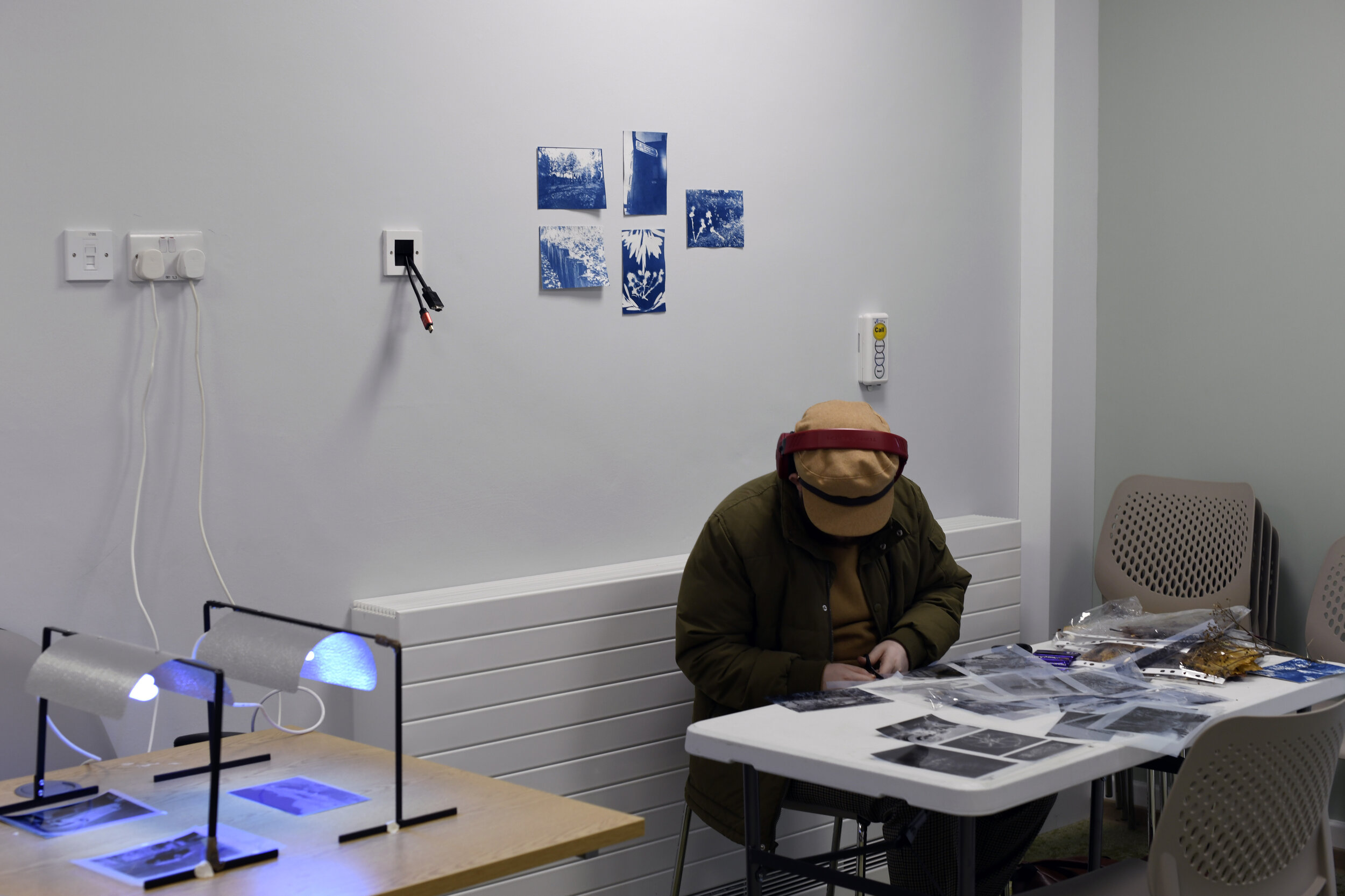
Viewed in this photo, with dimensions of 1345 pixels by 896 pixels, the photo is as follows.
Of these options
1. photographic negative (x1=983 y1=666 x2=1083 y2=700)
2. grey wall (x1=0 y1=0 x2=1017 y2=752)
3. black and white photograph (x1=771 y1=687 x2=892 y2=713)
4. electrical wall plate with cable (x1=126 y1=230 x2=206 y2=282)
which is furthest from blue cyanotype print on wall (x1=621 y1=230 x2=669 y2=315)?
photographic negative (x1=983 y1=666 x2=1083 y2=700)

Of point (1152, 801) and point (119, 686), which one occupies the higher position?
point (119, 686)

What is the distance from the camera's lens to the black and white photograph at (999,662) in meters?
2.34

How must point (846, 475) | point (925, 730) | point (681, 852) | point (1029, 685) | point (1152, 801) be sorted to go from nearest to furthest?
point (925, 730)
point (1029, 685)
point (846, 475)
point (681, 852)
point (1152, 801)

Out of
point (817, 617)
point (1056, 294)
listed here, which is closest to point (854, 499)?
point (817, 617)

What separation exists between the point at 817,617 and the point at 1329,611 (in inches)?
57.3

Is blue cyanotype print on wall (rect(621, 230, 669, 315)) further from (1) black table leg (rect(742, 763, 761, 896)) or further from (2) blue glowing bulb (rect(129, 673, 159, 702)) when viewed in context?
(2) blue glowing bulb (rect(129, 673, 159, 702))

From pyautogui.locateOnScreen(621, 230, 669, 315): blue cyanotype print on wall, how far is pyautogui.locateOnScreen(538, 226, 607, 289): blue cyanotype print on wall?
6 centimetres

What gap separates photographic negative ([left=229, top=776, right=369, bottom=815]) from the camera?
162 centimetres

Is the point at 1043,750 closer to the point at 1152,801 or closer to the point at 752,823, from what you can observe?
the point at 752,823

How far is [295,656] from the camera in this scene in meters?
1.60

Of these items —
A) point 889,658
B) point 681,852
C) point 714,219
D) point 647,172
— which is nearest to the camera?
point 889,658

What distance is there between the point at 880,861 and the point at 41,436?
2.17 m

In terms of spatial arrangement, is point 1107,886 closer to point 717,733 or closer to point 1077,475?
point 717,733

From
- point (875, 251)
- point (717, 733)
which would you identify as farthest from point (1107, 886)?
point (875, 251)
